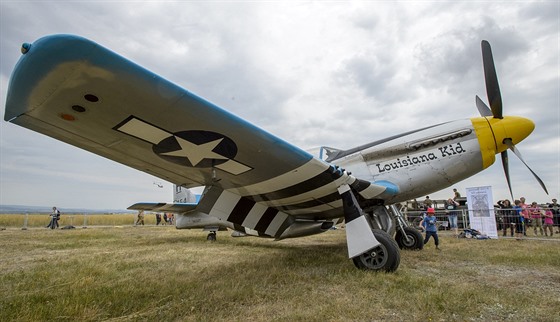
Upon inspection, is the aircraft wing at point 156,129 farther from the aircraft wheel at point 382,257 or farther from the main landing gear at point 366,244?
the aircraft wheel at point 382,257

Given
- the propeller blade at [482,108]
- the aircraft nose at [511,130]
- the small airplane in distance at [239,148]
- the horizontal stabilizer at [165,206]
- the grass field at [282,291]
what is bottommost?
the grass field at [282,291]

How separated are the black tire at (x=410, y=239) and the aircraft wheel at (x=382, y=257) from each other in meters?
3.14

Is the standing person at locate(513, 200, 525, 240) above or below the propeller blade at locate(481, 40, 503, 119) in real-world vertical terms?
below

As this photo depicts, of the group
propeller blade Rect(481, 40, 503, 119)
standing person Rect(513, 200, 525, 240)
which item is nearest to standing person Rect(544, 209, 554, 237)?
standing person Rect(513, 200, 525, 240)

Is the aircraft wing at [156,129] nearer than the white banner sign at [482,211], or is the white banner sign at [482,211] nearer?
the aircraft wing at [156,129]

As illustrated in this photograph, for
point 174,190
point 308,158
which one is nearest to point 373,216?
point 308,158

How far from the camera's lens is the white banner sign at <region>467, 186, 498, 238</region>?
10703mm

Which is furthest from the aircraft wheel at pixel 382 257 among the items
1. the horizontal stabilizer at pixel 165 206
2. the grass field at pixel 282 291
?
the horizontal stabilizer at pixel 165 206

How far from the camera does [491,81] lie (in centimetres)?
528

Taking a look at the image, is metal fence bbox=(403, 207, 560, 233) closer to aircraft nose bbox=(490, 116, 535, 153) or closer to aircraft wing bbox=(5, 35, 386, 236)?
aircraft nose bbox=(490, 116, 535, 153)

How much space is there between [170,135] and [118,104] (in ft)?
1.91

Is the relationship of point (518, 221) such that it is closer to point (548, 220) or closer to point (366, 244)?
point (548, 220)

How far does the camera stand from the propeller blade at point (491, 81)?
5105mm

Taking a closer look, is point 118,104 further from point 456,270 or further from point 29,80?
point 456,270
